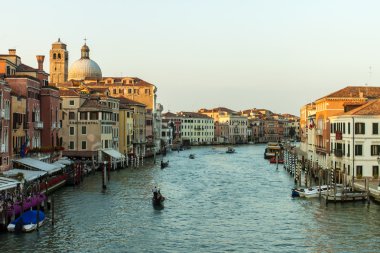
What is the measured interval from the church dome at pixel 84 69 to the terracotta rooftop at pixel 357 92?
157 feet

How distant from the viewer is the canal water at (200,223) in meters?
21.8

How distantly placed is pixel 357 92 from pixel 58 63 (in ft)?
185

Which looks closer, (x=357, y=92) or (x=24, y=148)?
(x=24, y=148)

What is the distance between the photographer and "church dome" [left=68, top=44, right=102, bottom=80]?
3415 inches

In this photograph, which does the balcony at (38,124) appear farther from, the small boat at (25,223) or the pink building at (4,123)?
the small boat at (25,223)

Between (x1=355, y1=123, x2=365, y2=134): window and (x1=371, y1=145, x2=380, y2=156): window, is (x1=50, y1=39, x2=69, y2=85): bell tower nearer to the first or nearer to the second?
(x1=355, y1=123, x2=365, y2=134): window

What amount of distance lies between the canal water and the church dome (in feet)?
163

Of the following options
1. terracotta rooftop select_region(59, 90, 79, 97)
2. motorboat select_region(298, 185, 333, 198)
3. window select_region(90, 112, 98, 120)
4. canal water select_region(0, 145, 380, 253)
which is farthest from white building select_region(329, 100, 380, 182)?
terracotta rooftop select_region(59, 90, 79, 97)

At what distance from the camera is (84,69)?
8712 cm

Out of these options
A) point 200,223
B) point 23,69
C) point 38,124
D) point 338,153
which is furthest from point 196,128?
point 200,223

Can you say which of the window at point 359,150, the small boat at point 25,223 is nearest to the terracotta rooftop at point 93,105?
the window at point 359,150

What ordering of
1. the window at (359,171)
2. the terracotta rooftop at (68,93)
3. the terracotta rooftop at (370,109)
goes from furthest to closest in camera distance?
1. the terracotta rooftop at (68,93)
2. the terracotta rooftop at (370,109)
3. the window at (359,171)

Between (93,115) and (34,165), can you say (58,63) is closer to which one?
(93,115)

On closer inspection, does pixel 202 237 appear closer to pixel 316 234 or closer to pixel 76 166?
pixel 316 234
